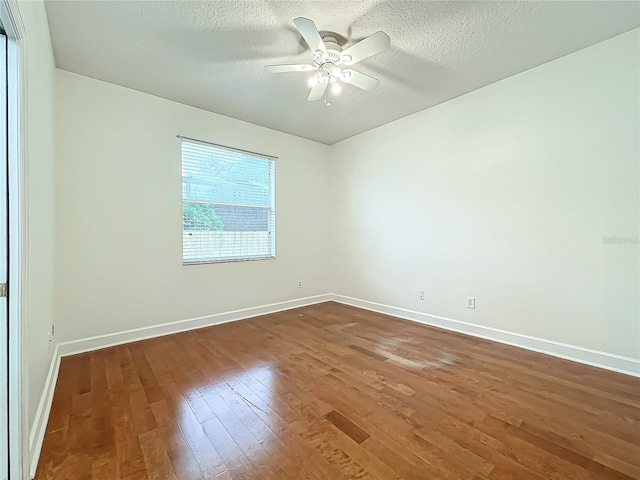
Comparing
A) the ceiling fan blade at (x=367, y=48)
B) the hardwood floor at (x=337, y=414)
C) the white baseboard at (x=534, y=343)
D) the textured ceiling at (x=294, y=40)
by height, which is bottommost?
the hardwood floor at (x=337, y=414)

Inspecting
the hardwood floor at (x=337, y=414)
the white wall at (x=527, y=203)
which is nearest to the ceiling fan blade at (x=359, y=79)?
the white wall at (x=527, y=203)

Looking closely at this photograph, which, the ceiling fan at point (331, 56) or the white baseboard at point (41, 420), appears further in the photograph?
the ceiling fan at point (331, 56)

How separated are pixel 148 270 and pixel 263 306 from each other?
157 centimetres

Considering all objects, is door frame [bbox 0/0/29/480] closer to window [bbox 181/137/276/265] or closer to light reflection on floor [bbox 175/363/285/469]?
light reflection on floor [bbox 175/363/285/469]

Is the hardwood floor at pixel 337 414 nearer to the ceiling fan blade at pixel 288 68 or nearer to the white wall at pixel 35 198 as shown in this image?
the white wall at pixel 35 198

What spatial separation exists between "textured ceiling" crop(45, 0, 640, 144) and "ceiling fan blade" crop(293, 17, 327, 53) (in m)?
0.21

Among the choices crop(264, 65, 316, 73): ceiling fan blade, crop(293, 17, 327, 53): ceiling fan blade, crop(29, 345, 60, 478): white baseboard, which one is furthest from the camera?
crop(264, 65, 316, 73): ceiling fan blade

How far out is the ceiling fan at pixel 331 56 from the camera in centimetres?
193

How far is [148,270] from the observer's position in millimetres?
3176

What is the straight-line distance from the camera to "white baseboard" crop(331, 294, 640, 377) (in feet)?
7.67

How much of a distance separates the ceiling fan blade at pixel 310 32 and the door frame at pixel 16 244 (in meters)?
1.38

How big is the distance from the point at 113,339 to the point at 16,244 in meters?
2.08

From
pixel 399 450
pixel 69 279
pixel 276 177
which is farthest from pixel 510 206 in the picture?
pixel 69 279

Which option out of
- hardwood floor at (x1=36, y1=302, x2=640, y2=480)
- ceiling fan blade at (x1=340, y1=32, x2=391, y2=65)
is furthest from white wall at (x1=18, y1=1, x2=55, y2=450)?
ceiling fan blade at (x1=340, y1=32, x2=391, y2=65)
